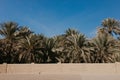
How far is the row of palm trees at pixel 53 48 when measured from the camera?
37656 millimetres

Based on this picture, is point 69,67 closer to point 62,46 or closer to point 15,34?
point 62,46

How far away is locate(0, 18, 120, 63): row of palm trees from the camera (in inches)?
1483

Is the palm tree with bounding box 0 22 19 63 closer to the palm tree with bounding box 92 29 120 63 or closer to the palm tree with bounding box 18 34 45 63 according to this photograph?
the palm tree with bounding box 18 34 45 63

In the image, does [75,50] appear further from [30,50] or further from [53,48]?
[30,50]

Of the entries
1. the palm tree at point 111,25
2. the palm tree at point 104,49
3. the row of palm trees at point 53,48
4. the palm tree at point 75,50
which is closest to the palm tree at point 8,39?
the row of palm trees at point 53,48

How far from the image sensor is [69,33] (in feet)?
143

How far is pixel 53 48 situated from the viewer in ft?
131

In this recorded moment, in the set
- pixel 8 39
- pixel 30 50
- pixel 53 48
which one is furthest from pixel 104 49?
pixel 8 39

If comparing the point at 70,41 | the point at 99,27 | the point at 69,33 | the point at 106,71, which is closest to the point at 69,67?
the point at 106,71

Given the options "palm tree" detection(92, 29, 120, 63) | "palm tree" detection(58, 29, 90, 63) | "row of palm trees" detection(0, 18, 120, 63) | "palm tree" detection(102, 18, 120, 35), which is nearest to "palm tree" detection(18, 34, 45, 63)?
"row of palm trees" detection(0, 18, 120, 63)

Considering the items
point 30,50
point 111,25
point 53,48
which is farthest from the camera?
point 111,25

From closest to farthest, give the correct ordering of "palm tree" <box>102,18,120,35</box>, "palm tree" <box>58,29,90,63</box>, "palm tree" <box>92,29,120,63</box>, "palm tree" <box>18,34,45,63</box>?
"palm tree" <box>58,29,90,63</box> → "palm tree" <box>92,29,120,63</box> → "palm tree" <box>18,34,45,63</box> → "palm tree" <box>102,18,120,35</box>

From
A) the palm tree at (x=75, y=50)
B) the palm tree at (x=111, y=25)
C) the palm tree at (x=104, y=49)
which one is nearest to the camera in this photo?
the palm tree at (x=75, y=50)

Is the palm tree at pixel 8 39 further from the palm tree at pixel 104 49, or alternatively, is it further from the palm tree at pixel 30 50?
the palm tree at pixel 104 49
